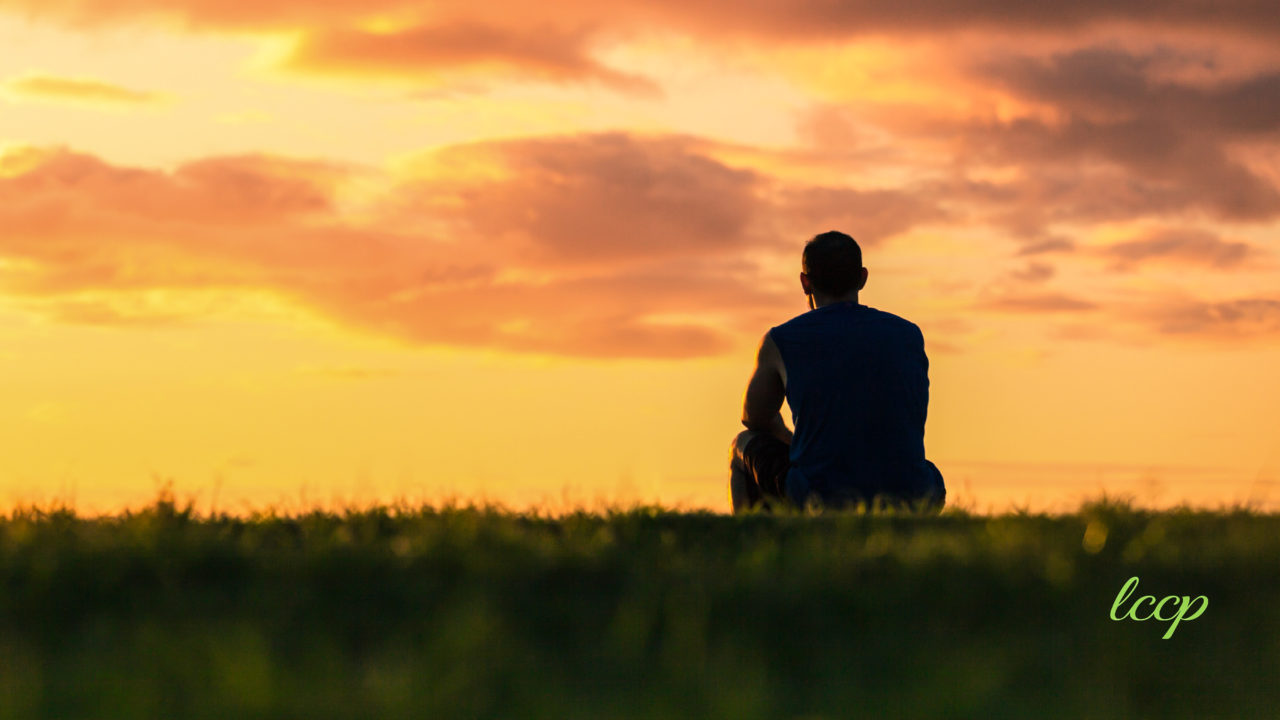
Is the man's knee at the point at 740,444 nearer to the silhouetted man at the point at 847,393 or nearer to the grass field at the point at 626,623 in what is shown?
the silhouetted man at the point at 847,393

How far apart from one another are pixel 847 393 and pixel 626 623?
3916 mm

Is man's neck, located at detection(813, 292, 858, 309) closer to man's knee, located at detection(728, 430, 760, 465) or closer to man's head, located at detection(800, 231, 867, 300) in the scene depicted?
man's head, located at detection(800, 231, 867, 300)

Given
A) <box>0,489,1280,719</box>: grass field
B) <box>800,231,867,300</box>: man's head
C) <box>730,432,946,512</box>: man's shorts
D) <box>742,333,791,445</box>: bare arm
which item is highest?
<box>800,231,867,300</box>: man's head

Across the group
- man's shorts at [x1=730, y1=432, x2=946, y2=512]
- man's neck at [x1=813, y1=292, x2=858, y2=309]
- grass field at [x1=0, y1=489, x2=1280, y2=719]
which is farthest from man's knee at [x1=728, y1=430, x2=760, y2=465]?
grass field at [x1=0, y1=489, x2=1280, y2=719]

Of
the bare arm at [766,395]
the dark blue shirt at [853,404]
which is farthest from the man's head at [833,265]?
the bare arm at [766,395]

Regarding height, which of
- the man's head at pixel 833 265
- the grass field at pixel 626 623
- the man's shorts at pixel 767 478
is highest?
the man's head at pixel 833 265

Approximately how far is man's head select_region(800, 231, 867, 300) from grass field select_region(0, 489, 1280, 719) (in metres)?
2.44

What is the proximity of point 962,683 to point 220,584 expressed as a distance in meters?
3.04

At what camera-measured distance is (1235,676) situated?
4.16 m

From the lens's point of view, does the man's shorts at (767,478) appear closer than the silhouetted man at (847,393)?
No

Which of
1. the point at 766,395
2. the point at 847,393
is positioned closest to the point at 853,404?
the point at 847,393

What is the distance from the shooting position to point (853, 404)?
7918 mm

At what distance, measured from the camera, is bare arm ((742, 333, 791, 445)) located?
815 centimetres

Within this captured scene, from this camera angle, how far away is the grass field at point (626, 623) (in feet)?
12.3
